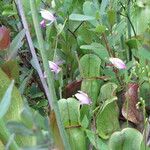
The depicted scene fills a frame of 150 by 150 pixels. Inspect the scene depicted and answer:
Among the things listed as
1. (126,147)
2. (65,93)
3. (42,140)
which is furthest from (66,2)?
(42,140)

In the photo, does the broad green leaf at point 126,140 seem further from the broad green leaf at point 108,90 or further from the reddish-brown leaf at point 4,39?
the reddish-brown leaf at point 4,39

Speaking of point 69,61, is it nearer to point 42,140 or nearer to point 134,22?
point 134,22

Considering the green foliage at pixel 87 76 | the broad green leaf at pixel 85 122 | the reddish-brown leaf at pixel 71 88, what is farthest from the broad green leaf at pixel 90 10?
the broad green leaf at pixel 85 122

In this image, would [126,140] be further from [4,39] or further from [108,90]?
[4,39]

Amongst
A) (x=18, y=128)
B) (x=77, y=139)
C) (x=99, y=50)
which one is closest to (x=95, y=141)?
(x=77, y=139)

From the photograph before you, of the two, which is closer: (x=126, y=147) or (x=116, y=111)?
(x=126, y=147)

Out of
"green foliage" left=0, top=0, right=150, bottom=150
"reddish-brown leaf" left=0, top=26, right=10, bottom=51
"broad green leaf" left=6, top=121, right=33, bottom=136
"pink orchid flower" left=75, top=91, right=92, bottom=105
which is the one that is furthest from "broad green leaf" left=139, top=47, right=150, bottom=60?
"broad green leaf" left=6, top=121, right=33, bottom=136
